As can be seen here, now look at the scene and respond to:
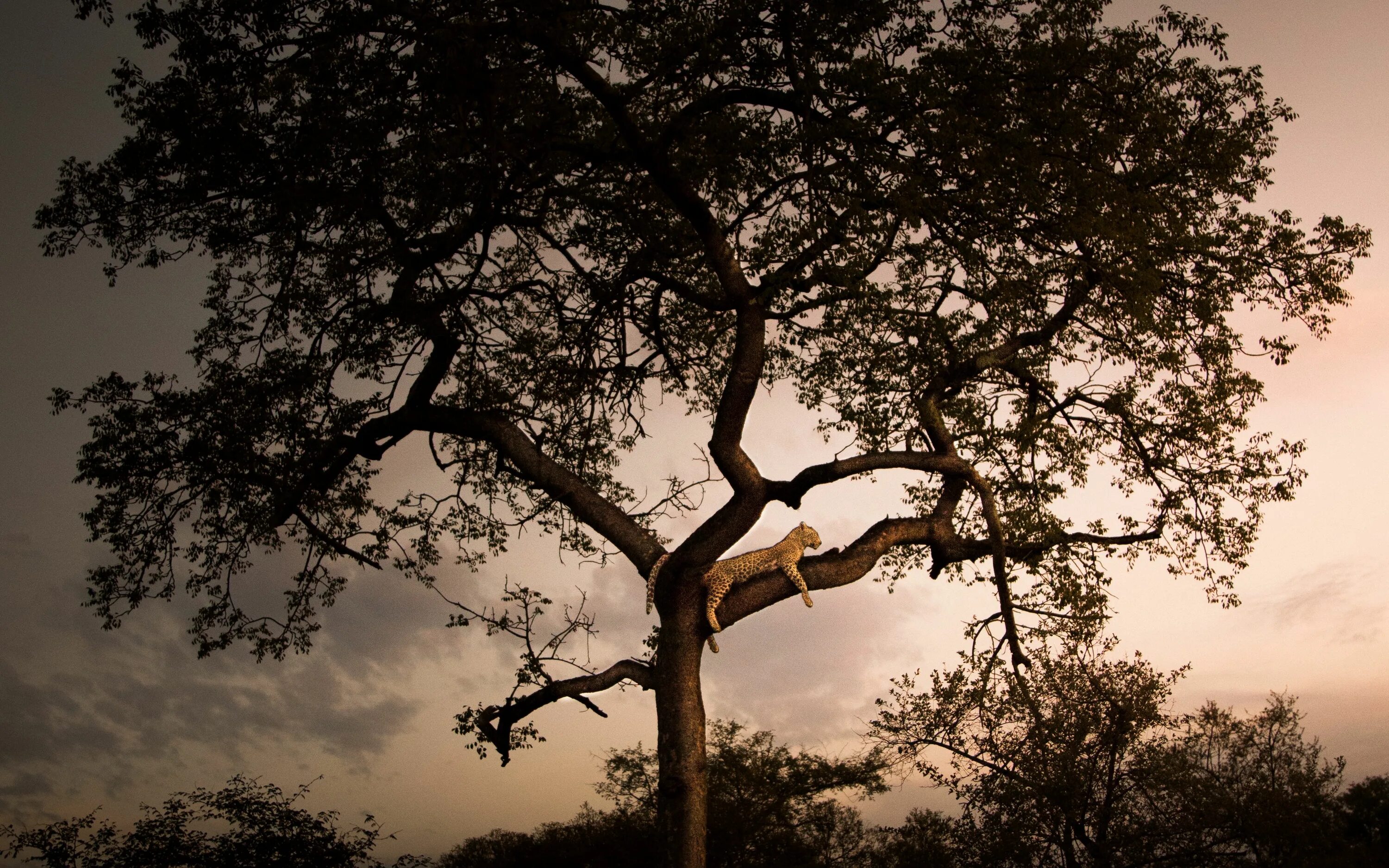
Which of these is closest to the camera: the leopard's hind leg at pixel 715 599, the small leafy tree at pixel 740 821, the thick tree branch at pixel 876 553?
the leopard's hind leg at pixel 715 599

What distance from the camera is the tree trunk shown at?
7895 millimetres

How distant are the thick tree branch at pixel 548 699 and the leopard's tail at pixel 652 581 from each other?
572mm

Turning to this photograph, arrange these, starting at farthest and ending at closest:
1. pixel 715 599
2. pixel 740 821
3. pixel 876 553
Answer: pixel 740 821 < pixel 876 553 < pixel 715 599

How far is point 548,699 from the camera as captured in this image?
355 inches

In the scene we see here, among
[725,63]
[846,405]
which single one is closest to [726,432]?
[846,405]

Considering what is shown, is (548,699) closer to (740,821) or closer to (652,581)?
(652,581)

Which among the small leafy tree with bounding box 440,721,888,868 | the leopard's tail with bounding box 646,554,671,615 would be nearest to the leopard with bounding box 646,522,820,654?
the leopard's tail with bounding box 646,554,671,615

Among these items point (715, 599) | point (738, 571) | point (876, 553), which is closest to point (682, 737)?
point (715, 599)

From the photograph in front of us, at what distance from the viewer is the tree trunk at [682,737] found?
311 inches

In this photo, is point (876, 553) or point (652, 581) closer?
point (652, 581)

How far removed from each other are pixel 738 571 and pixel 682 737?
60.9 inches

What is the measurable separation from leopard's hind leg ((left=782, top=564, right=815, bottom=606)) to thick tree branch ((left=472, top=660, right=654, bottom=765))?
1.57 meters

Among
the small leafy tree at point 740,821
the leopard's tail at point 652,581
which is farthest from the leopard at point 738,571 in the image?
the small leafy tree at point 740,821

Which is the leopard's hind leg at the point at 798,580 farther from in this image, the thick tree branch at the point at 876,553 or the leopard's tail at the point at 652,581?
the leopard's tail at the point at 652,581
